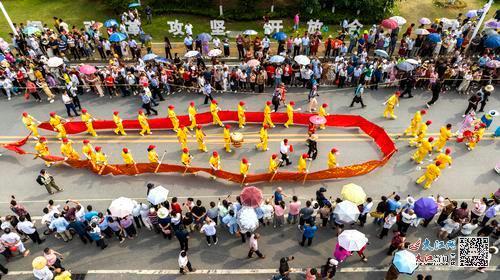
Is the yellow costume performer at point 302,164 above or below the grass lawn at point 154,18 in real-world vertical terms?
below

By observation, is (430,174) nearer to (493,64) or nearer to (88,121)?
(493,64)

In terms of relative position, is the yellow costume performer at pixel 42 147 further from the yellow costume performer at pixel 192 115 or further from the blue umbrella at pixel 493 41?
the blue umbrella at pixel 493 41

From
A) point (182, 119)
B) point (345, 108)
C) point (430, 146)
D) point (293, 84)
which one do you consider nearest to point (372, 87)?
point (345, 108)

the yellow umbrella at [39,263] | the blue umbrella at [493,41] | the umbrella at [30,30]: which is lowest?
the yellow umbrella at [39,263]

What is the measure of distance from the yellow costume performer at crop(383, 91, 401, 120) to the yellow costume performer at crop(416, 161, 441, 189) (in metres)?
3.70

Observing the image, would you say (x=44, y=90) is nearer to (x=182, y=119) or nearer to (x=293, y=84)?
(x=182, y=119)

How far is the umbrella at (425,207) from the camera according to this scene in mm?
11086

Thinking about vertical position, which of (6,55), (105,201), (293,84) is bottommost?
(105,201)

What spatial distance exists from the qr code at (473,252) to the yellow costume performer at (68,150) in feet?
44.3

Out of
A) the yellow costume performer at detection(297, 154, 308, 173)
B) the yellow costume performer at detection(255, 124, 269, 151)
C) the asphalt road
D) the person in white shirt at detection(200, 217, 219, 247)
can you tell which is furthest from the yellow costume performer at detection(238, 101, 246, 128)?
the person in white shirt at detection(200, 217, 219, 247)

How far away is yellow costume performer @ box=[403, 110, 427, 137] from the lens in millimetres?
14758

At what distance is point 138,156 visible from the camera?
15102mm

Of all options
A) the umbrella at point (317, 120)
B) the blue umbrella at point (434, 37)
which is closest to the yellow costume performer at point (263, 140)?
the umbrella at point (317, 120)

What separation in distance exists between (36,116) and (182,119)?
7.07m
